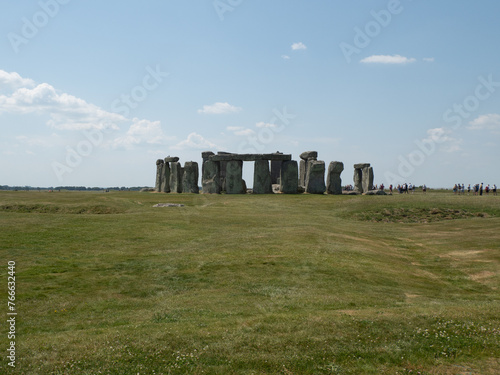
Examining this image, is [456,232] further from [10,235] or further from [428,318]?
[10,235]

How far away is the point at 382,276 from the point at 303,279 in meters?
3.28

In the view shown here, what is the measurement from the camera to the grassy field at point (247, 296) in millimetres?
8555

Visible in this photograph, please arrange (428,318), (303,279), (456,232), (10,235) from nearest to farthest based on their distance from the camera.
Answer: (428,318)
(303,279)
(10,235)
(456,232)

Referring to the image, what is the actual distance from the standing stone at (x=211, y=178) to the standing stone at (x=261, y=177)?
4.79m

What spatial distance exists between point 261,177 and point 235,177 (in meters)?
3.14

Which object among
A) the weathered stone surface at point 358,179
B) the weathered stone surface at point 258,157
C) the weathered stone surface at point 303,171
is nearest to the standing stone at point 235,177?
the weathered stone surface at point 258,157

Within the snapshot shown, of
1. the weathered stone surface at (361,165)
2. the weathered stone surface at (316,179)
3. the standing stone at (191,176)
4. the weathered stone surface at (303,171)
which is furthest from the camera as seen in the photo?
the weathered stone surface at (303,171)

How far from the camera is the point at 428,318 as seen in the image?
1055 cm

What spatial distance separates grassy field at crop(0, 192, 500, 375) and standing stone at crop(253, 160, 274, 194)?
2268cm

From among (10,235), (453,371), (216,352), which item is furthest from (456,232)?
(10,235)

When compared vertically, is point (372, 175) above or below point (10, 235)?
above

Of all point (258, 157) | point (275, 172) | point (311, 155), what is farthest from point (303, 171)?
point (258, 157)

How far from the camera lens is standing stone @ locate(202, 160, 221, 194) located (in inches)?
2122

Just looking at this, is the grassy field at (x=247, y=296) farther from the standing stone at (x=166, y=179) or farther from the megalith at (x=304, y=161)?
the megalith at (x=304, y=161)
